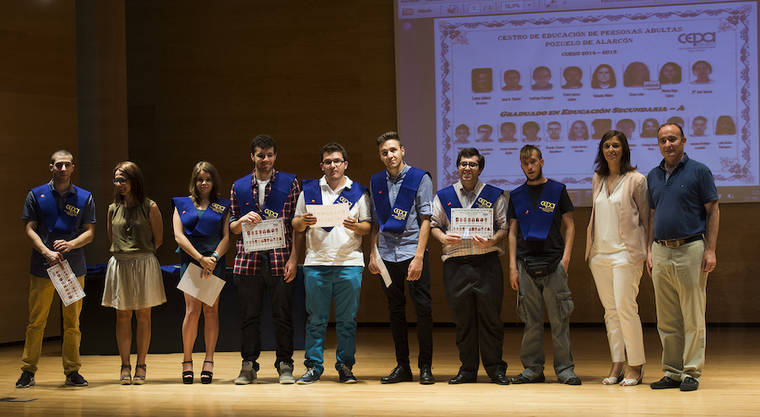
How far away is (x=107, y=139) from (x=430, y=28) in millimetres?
3503

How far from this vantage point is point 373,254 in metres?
4.59

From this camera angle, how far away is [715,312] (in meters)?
7.21

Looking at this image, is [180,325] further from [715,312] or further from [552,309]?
[715,312]

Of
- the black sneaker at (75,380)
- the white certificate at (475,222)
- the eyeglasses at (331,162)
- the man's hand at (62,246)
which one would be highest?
the eyeglasses at (331,162)

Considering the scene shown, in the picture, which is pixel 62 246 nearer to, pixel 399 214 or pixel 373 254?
pixel 373 254

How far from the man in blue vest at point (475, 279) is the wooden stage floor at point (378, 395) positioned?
19 centimetres

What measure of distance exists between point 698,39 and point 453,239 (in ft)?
12.4

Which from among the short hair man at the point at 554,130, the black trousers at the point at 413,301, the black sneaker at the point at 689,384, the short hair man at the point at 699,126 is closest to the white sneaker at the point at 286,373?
the black trousers at the point at 413,301

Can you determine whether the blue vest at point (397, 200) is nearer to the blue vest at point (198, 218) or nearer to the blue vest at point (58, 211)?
the blue vest at point (198, 218)

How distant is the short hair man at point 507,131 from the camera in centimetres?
716

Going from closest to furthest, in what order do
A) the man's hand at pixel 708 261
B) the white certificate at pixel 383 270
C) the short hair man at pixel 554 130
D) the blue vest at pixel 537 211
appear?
the man's hand at pixel 708 261
the blue vest at pixel 537 211
the white certificate at pixel 383 270
the short hair man at pixel 554 130

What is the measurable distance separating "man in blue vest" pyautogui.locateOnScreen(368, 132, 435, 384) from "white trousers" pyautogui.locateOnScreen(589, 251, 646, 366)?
3.50ft

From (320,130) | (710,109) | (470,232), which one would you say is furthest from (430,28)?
(470,232)

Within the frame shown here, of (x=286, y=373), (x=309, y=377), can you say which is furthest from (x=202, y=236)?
(x=309, y=377)
